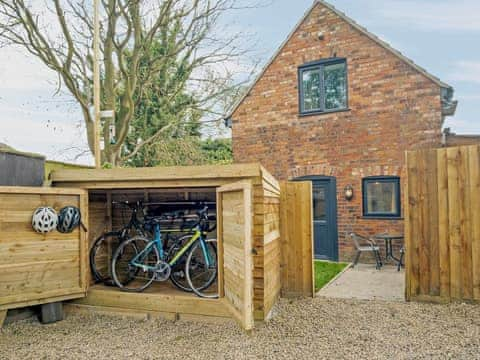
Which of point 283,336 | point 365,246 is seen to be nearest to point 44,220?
point 283,336

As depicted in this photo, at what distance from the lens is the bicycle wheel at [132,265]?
5539 millimetres

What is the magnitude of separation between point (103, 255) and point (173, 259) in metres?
1.39

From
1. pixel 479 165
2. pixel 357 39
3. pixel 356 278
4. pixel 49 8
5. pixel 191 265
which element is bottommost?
pixel 356 278

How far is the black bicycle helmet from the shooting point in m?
4.75


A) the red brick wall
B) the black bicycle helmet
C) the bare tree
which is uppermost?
the bare tree

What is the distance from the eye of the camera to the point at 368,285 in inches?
244

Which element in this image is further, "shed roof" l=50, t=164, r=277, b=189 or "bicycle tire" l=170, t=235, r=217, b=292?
"bicycle tire" l=170, t=235, r=217, b=292

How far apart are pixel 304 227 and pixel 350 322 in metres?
1.46

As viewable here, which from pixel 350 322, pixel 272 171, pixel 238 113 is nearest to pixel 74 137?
pixel 238 113

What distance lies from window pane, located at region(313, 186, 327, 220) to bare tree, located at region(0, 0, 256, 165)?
5.31 m

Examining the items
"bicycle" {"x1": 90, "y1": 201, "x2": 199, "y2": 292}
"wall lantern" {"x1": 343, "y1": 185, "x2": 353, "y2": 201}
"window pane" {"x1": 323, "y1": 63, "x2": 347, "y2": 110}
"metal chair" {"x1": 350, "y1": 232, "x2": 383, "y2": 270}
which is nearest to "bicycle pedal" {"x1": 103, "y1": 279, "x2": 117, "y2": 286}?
"bicycle" {"x1": 90, "y1": 201, "x2": 199, "y2": 292}

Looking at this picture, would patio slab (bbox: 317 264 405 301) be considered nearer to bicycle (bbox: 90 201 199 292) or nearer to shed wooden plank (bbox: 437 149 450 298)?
shed wooden plank (bbox: 437 149 450 298)

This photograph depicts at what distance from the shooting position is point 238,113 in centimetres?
1014

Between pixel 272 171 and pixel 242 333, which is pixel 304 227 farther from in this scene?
pixel 272 171
